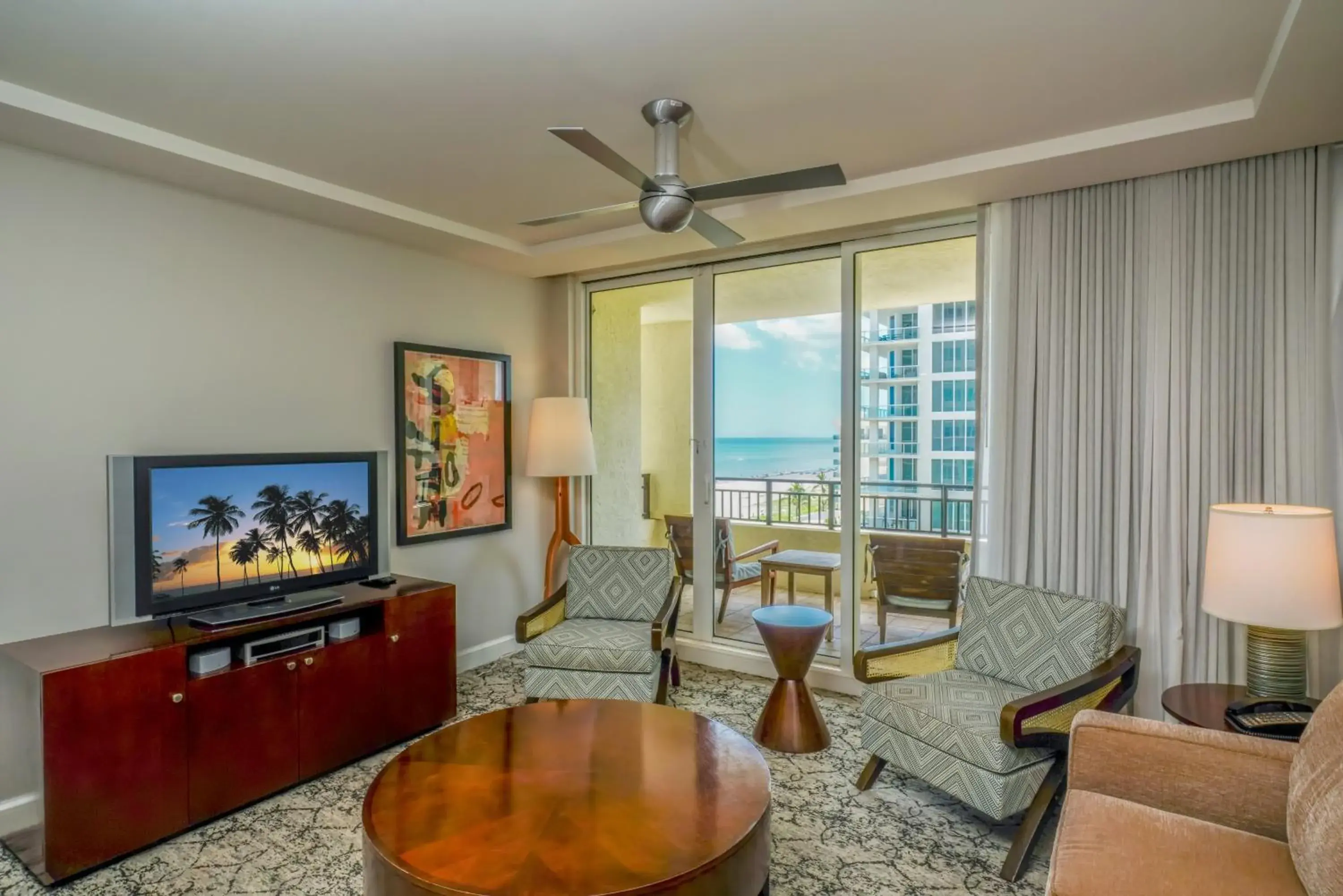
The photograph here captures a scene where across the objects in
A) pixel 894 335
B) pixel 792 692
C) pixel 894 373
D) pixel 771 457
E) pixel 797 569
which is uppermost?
pixel 894 335

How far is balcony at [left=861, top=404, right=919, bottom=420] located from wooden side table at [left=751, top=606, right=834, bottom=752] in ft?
3.81

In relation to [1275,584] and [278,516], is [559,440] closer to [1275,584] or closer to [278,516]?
[278,516]

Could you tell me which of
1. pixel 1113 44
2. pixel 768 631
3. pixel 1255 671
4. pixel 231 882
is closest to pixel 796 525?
pixel 768 631

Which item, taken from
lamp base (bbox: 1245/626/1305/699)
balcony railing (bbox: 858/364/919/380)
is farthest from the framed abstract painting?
lamp base (bbox: 1245/626/1305/699)

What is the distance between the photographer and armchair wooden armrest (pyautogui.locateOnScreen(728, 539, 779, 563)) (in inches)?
172

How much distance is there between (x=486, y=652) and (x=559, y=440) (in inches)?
54.1

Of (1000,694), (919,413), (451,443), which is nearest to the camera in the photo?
(1000,694)

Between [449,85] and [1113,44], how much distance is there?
6.47 ft

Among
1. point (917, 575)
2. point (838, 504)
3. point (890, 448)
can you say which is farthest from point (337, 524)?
point (917, 575)

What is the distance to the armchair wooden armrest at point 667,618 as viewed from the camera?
3.28 metres

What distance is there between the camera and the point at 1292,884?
1.45 meters

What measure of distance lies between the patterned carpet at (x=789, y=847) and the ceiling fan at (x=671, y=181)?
6.78 feet

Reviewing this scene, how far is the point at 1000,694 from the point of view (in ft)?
8.71

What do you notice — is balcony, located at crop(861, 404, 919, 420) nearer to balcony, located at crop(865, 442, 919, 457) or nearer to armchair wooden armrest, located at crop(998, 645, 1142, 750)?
balcony, located at crop(865, 442, 919, 457)
